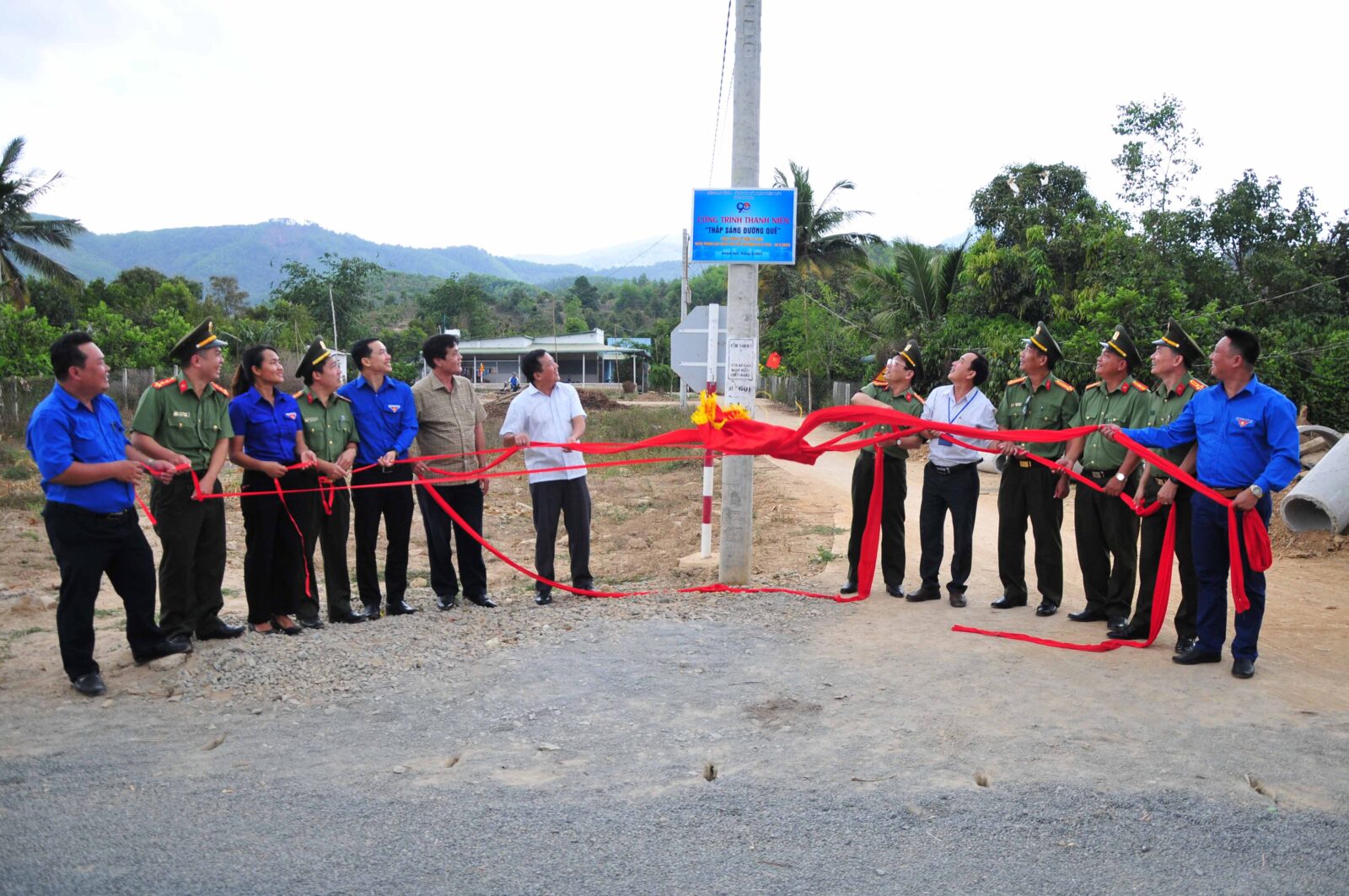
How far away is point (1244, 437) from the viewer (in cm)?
549

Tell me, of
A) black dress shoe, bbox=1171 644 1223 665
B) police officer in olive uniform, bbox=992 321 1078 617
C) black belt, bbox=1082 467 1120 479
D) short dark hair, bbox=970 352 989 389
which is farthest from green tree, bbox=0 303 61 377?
black dress shoe, bbox=1171 644 1223 665

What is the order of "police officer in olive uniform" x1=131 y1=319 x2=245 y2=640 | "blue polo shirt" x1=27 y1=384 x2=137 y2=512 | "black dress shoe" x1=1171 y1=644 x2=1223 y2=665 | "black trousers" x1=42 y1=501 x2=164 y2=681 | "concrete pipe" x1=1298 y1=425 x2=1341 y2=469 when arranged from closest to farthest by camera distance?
"blue polo shirt" x1=27 y1=384 x2=137 y2=512, "black trousers" x1=42 y1=501 x2=164 y2=681, "black dress shoe" x1=1171 y1=644 x2=1223 y2=665, "police officer in olive uniform" x1=131 y1=319 x2=245 y2=640, "concrete pipe" x1=1298 y1=425 x2=1341 y2=469

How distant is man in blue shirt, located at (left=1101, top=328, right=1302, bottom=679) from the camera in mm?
5336

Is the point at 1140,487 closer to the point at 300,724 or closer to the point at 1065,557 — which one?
the point at 1065,557

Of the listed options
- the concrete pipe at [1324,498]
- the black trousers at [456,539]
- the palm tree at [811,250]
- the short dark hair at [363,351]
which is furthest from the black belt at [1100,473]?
the palm tree at [811,250]

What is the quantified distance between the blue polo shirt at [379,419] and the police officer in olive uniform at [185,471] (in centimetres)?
103

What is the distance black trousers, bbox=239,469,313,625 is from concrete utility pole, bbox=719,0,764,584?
9.86 ft

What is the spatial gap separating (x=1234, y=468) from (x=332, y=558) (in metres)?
5.62

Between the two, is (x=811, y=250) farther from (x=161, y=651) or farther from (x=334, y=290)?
(x=161, y=651)

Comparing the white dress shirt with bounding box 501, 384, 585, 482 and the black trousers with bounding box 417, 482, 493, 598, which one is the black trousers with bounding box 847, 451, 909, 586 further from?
the black trousers with bounding box 417, 482, 493, 598

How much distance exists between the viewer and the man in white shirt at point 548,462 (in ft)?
23.8

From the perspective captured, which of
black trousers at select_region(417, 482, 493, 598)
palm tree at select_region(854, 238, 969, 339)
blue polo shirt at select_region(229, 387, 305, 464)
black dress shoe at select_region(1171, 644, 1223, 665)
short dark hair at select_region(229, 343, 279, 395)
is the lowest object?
black dress shoe at select_region(1171, 644, 1223, 665)

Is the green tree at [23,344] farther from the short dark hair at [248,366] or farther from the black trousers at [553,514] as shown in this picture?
the black trousers at [553,514]

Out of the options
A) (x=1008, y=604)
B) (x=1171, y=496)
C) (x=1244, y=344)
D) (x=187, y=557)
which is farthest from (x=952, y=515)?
(x=187, y=557)
